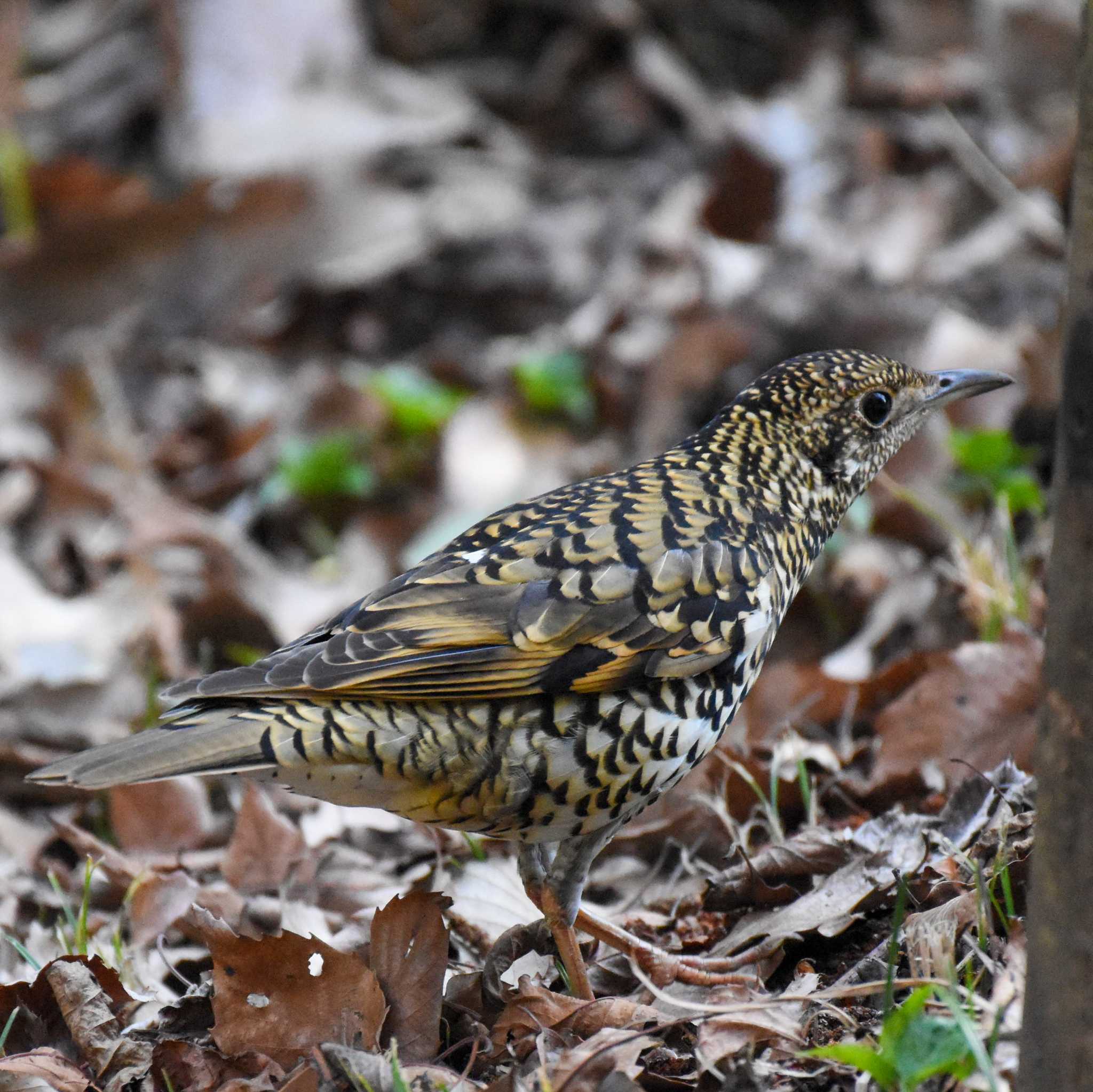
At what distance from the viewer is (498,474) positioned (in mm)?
7348

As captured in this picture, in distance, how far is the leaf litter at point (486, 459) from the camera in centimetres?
343

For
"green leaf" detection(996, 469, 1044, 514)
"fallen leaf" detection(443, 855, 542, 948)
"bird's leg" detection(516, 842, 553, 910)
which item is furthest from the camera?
"green leaf" detection(996, 469, 1044, 514)

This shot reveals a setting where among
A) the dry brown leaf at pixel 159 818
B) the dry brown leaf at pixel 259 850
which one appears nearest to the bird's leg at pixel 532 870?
the dry brown leaf at pixel 259 850

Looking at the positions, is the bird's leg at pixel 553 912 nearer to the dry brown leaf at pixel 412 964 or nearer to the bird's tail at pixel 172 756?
the dry brown leaf at pixel 412 964

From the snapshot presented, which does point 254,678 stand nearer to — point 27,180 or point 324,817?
point 324,817

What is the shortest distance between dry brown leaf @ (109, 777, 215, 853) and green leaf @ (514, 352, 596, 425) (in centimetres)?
335

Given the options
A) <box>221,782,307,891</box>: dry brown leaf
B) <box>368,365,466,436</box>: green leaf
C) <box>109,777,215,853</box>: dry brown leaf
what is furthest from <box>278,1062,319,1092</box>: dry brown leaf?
<box>368,365,466,436</box>: green leaf

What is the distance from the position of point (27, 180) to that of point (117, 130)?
61.0 inches

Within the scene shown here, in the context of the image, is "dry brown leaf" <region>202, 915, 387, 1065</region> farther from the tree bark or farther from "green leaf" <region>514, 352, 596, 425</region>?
"green leaf" <region>514, 352, 596, 425</region>

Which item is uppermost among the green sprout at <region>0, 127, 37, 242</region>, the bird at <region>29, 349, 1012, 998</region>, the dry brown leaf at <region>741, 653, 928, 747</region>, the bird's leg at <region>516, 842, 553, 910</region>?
the green sprout at <region>0, 127, 37, 242</region>

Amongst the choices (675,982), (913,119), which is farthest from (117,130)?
(675,982)

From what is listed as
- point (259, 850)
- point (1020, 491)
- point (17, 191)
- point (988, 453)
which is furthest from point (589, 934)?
point (17, 191)

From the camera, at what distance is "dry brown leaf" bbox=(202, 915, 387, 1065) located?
3398 millimetres

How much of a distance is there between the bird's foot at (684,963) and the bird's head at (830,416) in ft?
4.23
